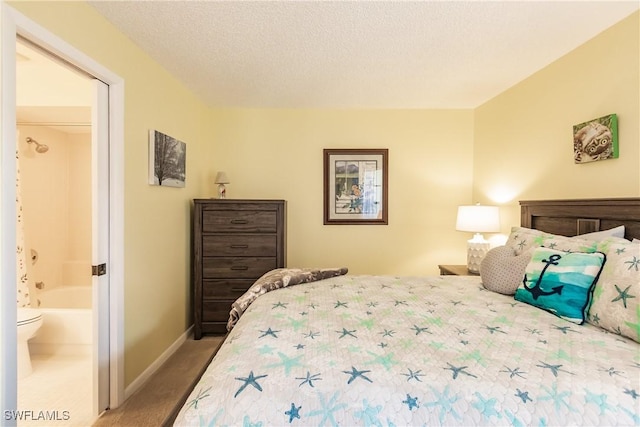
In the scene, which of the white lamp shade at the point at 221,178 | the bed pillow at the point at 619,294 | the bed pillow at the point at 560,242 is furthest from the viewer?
the white lamp shade at the point at 221,178

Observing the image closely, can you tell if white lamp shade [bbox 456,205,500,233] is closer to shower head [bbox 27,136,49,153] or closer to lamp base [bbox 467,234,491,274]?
lamp base [bbox 467,234,491,274]

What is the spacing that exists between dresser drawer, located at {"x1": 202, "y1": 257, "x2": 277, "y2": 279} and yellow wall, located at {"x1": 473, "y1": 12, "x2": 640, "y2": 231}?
2.38 metres

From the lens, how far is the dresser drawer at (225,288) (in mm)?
2881

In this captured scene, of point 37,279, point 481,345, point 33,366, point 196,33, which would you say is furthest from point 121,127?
point 37,279

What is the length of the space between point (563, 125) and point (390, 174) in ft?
5.23

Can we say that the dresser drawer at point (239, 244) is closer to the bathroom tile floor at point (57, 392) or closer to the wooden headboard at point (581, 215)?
the bathroom tile floor at point (57, 392)

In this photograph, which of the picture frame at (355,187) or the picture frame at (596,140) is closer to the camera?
the picture frame at (596,140)

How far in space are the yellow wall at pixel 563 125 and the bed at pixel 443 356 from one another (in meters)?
0.31

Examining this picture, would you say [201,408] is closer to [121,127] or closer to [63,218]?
[121,127]

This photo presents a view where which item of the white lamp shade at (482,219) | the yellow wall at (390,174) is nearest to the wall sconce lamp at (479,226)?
the white lamp shade at (482,219)

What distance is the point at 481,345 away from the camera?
1.12 meters

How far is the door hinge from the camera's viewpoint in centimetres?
182

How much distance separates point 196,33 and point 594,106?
263cm

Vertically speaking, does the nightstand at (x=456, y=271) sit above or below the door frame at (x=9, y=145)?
below
